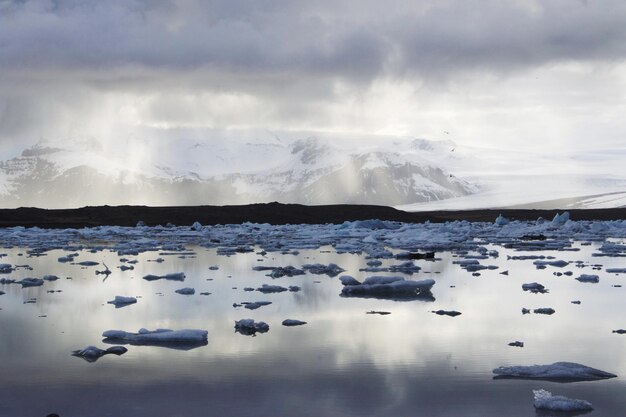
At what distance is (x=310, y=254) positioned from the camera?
26609mm

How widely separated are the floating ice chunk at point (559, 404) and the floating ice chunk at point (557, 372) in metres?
1.00

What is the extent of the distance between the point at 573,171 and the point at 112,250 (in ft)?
439

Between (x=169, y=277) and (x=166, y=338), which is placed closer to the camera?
(x=166, y=338)

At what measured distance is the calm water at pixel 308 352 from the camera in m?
7.23

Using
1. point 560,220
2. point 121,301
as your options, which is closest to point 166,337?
point 121,301

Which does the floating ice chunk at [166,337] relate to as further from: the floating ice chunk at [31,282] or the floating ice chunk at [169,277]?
the floating ice chunk at [169,277]

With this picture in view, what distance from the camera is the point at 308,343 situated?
10016 mm

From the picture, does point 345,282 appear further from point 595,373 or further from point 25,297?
point 595,373

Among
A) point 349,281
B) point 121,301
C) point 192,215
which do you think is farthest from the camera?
point 192,215

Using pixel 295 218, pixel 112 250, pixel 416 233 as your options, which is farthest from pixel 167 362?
pixel 295 218

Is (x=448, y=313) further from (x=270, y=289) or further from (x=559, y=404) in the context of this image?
(x=559, y=404)

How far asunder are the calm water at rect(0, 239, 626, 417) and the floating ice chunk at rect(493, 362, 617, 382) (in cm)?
18

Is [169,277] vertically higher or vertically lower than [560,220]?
lower

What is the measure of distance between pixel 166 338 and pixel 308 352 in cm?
188
